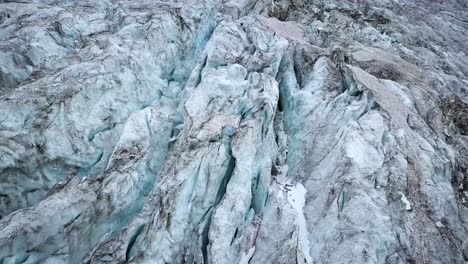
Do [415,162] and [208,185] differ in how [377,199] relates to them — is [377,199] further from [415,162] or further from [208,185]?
[208,185]

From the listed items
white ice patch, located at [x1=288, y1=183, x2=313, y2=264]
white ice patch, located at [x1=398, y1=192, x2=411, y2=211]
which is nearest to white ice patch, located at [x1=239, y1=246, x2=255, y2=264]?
white ice patch, located at [x1=288, y1=183, x2=313, y2=264]

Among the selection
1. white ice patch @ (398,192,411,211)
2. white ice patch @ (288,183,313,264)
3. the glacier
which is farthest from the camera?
white ice patch @ (398,192,411,211)

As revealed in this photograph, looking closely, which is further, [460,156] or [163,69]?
[163,69]

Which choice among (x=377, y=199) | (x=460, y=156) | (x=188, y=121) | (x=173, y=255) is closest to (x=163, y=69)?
(x=188, y=121)

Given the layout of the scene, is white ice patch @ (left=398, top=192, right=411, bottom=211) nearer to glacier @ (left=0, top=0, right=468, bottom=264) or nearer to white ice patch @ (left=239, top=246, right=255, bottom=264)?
glacier @ (left=0, top=0, right=468, bottom=264)

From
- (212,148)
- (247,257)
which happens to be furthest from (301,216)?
(212,148)

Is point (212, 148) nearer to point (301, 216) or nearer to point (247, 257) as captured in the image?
point (247, 257)

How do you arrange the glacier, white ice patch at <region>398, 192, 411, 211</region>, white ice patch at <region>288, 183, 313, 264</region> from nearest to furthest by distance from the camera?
the glacier
white ice patch at <region>288, 183, 313, 264</region>
white ice patch at <region>398, 192, 411, 211</region>
